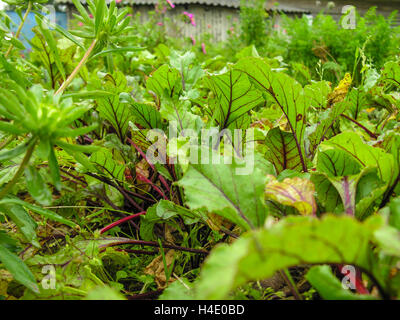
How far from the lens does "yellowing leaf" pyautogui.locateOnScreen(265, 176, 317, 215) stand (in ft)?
1.95

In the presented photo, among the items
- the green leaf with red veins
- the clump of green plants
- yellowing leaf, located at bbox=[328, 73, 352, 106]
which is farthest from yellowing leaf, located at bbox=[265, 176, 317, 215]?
yellowing leaf, located at bbox=[328, 73, 352, 106]

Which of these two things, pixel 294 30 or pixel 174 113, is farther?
pixel 294 30

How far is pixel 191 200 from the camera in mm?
587

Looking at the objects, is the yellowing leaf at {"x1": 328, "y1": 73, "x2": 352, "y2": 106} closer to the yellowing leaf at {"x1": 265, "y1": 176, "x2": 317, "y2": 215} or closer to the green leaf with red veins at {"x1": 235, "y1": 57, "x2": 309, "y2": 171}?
the green leaf with red veins at {"x1": 235, "y1": 57, "x2": 309, "y2": 171}

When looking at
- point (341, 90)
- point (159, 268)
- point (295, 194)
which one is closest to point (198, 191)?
point (295, 194)

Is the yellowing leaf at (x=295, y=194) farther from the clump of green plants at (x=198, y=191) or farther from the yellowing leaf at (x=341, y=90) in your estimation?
the yellowing leaf at (x=341, y=90)

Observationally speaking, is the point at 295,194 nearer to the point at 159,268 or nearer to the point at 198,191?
the point at 198,191

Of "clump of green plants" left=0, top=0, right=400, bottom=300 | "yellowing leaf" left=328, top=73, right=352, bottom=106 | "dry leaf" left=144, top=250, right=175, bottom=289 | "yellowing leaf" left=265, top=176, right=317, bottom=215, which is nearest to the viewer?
"clump of green plants" left=0, top=0, right=400, bottom=300

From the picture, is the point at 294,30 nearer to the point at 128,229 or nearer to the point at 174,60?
the point at 174,60

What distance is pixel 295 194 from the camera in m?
0.61

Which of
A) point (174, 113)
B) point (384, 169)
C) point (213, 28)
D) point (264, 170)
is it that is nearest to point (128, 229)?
point (174, 113)

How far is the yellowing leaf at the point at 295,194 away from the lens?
1.95 ft

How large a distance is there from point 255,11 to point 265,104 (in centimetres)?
397
